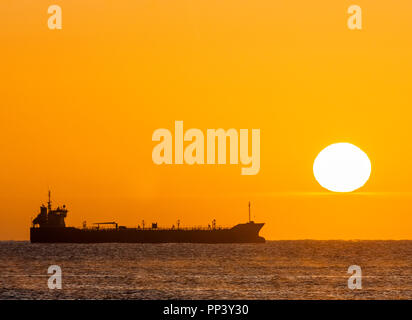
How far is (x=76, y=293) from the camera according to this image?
162 feet

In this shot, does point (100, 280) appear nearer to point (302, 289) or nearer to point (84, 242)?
point (302, 289)

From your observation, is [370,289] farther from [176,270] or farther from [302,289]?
[176,270]

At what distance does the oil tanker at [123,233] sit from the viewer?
191 meters

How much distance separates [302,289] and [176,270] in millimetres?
25292

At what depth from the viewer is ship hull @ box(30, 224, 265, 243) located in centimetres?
19088

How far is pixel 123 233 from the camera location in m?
193

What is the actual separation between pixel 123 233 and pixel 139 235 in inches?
148

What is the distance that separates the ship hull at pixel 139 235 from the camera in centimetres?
19088

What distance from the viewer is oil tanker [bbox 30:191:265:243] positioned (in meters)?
191

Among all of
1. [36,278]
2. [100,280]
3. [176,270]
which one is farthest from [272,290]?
[176,270]
